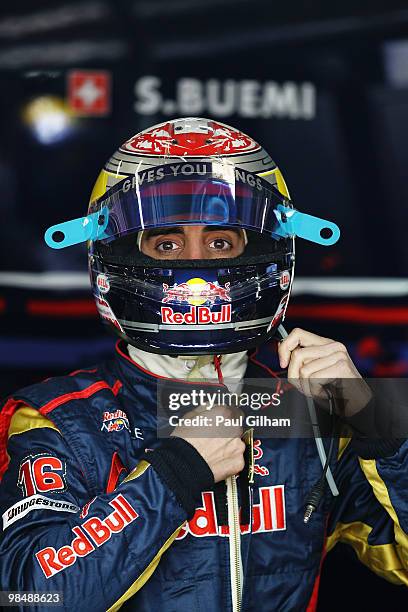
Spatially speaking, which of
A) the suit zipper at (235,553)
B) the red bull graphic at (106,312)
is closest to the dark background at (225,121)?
the red bull graphic at (106,312)

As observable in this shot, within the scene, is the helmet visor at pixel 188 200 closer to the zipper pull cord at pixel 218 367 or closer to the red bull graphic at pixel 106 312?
the red bull graphic at pixel 106 312

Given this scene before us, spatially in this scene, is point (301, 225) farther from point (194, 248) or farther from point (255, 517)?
point (255, 517)

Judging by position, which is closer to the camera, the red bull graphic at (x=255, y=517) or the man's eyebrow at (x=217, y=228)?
the red bull graphic at (x=255, y=517)

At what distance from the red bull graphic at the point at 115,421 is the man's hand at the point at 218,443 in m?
0.15

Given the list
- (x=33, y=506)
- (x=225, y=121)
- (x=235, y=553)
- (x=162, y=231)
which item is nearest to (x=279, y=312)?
(x=162, y=231)

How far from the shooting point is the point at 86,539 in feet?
6.20

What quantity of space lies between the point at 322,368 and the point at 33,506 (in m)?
0.58

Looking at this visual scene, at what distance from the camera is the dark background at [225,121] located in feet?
11.1

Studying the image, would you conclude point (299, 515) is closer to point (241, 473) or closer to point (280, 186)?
point (241, 473)

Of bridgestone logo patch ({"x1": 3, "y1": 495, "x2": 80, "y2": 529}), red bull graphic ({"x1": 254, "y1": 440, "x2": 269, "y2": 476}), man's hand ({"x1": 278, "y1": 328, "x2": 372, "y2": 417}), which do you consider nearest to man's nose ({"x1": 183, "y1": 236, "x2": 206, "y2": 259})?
man's hand ({"x1": 278, "y1": 328, "x2": 372, "y2": 417})

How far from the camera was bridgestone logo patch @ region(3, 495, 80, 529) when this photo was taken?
1977 mm

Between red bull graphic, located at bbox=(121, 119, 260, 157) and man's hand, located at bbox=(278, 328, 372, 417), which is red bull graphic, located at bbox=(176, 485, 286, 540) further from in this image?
red bull graphic, located at bbox=(121, 119, 260, 157)

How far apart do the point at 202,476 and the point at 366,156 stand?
1743mm

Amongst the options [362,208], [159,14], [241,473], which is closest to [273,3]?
[159,14]
